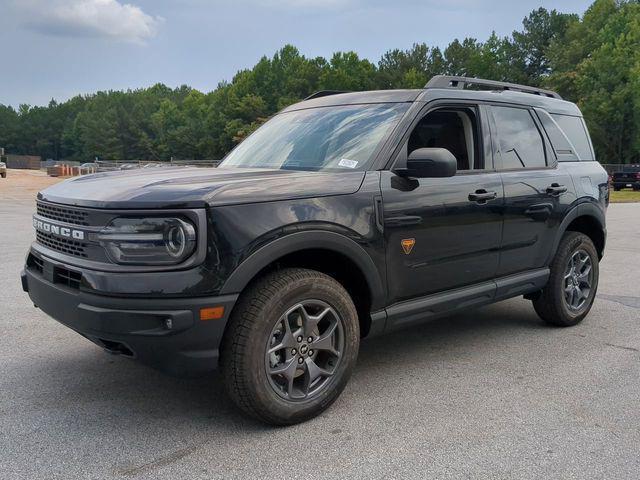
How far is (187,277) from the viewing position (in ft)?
9.27

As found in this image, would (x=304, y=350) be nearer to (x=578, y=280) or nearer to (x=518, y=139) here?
(x=518, y=139)

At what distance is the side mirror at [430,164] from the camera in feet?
11.6

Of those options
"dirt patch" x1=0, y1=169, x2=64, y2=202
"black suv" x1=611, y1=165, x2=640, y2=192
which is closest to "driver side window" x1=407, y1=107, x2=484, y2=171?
"dirt patch" x1=0, y1=169, x2=64, y2=202

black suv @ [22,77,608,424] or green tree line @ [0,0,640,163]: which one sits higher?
green tree line @ [0,0,640,163]

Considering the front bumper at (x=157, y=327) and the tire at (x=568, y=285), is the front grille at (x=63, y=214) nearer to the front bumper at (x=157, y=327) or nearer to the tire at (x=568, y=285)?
the front bumper at (x=157, y=327)

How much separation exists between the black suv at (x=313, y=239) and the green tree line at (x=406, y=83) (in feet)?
166

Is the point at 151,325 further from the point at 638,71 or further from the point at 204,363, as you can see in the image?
the point at 638,71

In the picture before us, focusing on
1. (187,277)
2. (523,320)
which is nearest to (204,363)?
(187,277)

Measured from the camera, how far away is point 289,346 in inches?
126

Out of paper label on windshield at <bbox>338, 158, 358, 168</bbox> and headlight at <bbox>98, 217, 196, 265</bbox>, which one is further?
paper label on windshield at <bbox>338, 158, 358, 168</bbox>

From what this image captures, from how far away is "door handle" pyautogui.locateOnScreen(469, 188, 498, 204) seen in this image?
409 cm

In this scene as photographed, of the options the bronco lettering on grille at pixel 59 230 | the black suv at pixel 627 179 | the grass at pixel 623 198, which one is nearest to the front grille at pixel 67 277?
the bronco lettering on grille at pixel 59 230

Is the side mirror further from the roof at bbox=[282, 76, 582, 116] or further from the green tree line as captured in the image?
the green tree line

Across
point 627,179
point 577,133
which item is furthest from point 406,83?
point 577,133
